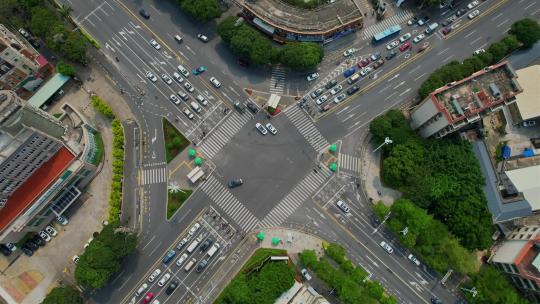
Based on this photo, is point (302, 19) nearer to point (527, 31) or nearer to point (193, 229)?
point (527, 31)

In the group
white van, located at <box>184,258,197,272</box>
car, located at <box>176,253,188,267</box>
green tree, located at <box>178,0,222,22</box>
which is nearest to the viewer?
white van, located at <box>184,258,197,272</box>

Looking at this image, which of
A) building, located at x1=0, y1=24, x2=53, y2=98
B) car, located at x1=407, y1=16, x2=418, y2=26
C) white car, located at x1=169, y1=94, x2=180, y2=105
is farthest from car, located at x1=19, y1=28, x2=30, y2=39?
car, located at x1=407, y1=16, x2=418, y2=26

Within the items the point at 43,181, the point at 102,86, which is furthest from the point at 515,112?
the point at 43,181

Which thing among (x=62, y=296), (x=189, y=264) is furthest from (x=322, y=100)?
(x=62, y=296)

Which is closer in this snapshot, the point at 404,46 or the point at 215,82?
the point at 215,82

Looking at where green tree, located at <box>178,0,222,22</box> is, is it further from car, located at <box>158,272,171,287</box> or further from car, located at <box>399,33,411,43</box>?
car, located at <box>158,272,171,287</box>

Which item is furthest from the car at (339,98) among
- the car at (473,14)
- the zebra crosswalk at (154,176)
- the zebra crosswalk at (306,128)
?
the zebra crosswalk at (154,176)

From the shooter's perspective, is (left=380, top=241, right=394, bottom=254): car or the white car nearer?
(left=380, top=241, right=394, bottom=254): car
